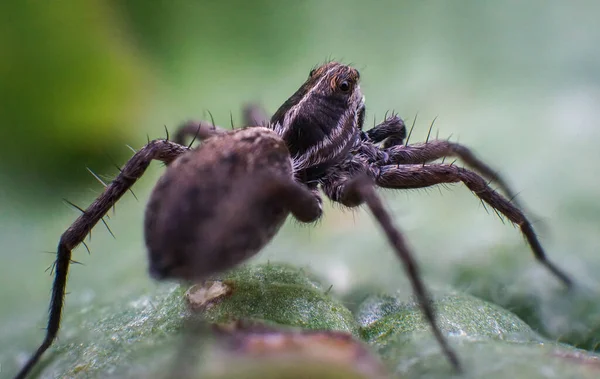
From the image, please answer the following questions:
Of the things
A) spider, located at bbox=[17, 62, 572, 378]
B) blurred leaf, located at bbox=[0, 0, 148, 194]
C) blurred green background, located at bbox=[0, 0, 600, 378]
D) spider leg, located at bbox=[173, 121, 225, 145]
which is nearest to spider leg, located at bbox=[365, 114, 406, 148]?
spider, located at bbox=[17, 62, 572, 378]

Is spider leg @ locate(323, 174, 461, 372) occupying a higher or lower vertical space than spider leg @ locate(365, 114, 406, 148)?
lower

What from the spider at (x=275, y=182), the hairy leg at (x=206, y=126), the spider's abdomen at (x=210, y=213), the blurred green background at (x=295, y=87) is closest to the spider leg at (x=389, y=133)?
the spider at (x=275, y=182)

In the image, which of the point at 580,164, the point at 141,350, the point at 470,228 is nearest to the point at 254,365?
the point at 141,350

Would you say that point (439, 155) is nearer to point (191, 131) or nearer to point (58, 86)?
point (191, 131)

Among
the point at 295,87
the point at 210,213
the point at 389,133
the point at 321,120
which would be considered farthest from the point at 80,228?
the point at 295,87

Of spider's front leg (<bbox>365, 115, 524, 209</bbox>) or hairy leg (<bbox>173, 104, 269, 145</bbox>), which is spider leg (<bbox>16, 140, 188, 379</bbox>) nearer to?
hairy leg (<bbox>173, 104, 269, 145</bbox>)
